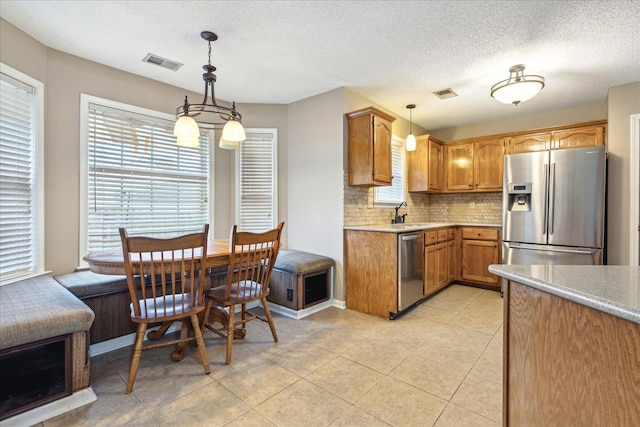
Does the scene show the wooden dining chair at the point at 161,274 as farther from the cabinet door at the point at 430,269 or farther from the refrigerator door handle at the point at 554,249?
the refrigerator door handle at the point at 554,249

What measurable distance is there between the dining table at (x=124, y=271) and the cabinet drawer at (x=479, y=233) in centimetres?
346

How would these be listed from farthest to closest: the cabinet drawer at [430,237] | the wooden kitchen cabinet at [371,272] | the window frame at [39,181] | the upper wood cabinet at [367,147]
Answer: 1. the cabinet drawer at [430,237]
2. the upper wood cabinet at [367,147]
3. the wooden kitchen cabinet at [371,272]
4. the window frame at [39,181]

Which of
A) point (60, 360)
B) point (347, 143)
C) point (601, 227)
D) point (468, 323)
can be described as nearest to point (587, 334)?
point (468, 323)

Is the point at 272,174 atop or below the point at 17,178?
atop

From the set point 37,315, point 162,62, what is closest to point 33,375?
point 37,315

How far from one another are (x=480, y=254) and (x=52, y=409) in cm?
471

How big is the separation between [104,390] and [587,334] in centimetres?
253

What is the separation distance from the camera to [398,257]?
10.2 feet

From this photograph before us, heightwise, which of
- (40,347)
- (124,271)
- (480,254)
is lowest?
(40,347)

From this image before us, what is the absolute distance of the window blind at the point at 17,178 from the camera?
7.33 feet

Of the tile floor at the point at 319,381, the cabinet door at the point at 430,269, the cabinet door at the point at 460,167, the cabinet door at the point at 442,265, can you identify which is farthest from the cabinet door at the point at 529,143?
the tile floor at the point at 319,381

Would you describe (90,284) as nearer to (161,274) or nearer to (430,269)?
(161,274)

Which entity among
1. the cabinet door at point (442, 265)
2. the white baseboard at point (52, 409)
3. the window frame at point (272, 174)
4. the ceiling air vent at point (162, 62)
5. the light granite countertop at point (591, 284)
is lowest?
the white baseboard at point (52, 409)

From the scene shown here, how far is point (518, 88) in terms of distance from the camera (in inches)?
109
